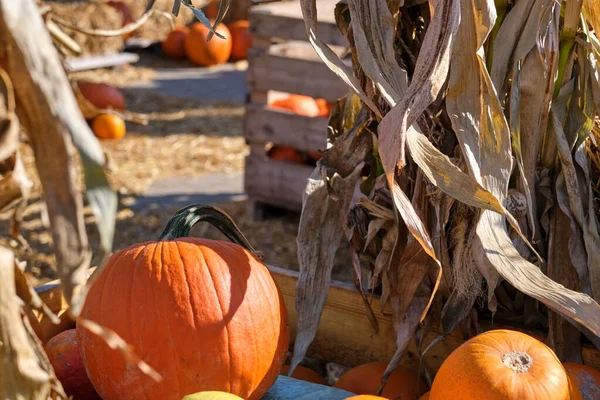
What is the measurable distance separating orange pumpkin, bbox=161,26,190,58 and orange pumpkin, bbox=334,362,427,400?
7.67 meters

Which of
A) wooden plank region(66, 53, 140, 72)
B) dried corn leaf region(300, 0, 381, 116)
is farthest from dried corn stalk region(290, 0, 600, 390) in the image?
wooden plank region(66, 53, 140, 72)

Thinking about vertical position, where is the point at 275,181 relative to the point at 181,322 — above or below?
below

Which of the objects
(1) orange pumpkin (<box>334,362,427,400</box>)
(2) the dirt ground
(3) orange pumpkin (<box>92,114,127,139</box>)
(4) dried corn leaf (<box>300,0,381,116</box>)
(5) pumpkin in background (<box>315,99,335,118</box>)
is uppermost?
(4) dried corn leaf (<box>300,0,381,116</box>)

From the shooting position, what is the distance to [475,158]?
1692 millimetres

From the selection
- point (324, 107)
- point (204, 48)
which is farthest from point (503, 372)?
point (204, 48)

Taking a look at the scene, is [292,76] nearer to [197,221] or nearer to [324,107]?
[324,107]

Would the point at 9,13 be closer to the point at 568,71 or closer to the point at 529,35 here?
the point at 529,35

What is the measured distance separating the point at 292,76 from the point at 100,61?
4299 millimetres

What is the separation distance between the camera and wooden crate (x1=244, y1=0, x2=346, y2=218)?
4.21 meters

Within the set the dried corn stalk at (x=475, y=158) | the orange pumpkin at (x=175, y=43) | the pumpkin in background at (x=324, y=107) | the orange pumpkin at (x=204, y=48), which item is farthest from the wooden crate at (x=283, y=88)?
the orange pumpkin at (x=175, y=43)

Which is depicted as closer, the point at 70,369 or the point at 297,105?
the point at 70,369

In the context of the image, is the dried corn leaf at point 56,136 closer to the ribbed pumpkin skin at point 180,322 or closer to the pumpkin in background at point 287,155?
the ribbed pumpkin skin at point 180,322

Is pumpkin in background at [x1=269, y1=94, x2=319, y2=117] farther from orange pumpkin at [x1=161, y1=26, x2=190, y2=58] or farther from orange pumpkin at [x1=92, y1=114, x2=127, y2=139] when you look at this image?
orange pumpkin at [x1=161, y1=26, x2=190, y2=58]

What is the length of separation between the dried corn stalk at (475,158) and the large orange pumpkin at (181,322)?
0.28 metres
